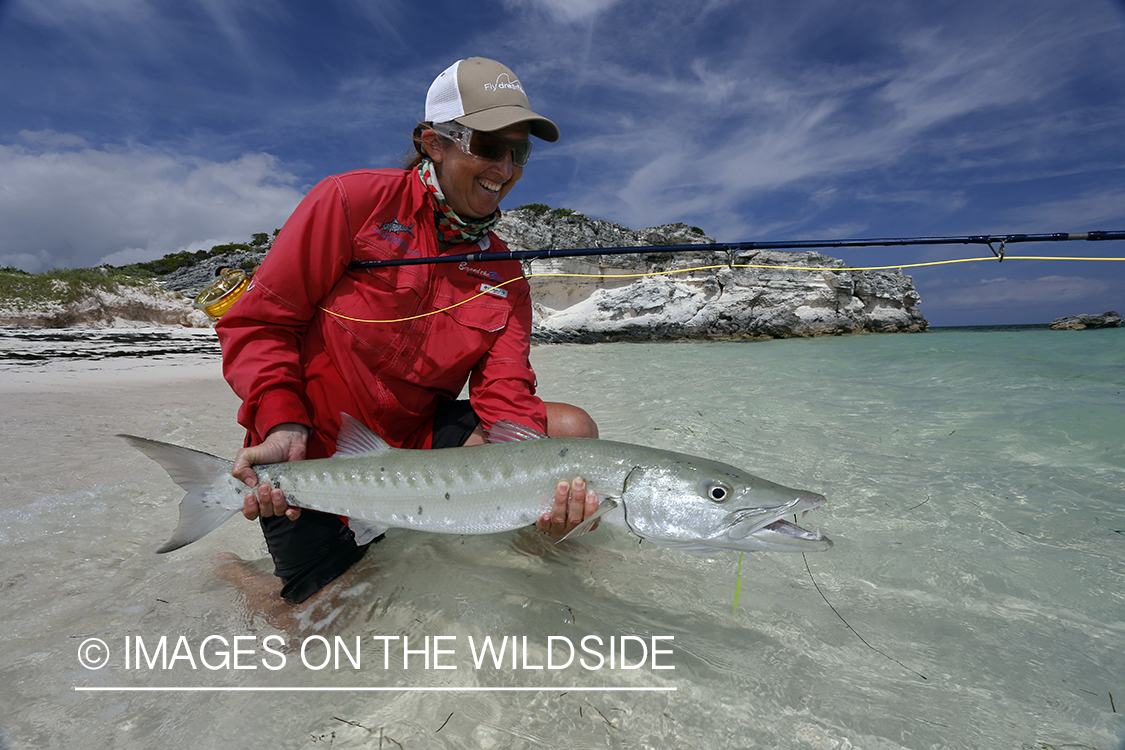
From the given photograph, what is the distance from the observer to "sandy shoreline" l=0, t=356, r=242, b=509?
3.64 meters

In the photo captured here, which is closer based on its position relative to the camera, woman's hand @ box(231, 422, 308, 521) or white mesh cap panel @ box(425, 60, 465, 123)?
woman's hand @ box(231, 422, 308, 521)

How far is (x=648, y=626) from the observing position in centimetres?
224

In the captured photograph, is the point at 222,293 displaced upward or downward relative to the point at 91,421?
upward

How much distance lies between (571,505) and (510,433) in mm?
526

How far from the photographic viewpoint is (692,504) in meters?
2.03

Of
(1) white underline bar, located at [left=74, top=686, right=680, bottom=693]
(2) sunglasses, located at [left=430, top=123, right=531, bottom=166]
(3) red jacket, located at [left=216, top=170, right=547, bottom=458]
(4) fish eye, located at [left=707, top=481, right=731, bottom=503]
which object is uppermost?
(2) sunglasses, located at [left=430, top=123, right=531, bottom=166]

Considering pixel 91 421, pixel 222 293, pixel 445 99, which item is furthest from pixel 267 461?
pixel 91 421

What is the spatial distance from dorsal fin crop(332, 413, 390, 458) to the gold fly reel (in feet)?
7.15

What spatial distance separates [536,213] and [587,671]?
26630mm

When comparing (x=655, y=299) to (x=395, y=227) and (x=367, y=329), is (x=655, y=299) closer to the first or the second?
(x=395, y=227)

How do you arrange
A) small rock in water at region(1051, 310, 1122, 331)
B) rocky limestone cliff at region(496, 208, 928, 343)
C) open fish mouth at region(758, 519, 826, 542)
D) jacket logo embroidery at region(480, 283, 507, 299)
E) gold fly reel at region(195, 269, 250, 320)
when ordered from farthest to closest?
small rock in water at region(1051, 310, 1122, 331) < rocky limestone cliff at region(496, 208, 928, 343) < gold fly reel at region(195, 269, 250, 320) < jacket logo embroidery at region(480, 283, 507, 299) < open fish mouth at region(758, 519, 826, 542)

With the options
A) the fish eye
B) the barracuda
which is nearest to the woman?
the barracuda

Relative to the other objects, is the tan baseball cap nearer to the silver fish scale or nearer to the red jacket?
the red jacket

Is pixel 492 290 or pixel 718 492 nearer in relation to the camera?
pixel 718 492
